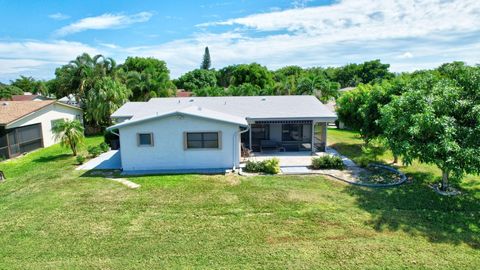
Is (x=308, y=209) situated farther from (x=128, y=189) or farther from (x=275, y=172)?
(x=128, y=189)

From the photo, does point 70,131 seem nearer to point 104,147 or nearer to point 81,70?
point 104,147

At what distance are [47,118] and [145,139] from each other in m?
13.4

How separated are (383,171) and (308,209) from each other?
6.81m

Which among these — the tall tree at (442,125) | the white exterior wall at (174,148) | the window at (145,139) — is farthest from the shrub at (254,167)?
the tall tree at (442,125)

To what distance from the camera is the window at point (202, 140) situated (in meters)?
15.5

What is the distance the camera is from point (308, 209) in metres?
10.7

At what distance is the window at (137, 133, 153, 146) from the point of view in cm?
1542

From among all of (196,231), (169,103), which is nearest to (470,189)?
(196,231)

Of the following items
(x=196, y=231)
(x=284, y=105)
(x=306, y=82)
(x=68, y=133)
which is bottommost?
(x=196, y=231)

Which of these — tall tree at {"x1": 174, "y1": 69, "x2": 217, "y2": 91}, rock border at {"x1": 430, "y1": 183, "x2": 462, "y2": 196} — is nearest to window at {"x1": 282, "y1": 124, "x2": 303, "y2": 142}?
rock border at {"x1": 430, "y1": 183, "x2": 462, "y2": 196}

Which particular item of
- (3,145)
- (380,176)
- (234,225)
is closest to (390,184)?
(380,176)

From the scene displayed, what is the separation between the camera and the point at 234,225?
9602 mm

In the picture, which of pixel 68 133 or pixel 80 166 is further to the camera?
pixel 68 133

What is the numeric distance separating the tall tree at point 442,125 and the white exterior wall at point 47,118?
23092mm
